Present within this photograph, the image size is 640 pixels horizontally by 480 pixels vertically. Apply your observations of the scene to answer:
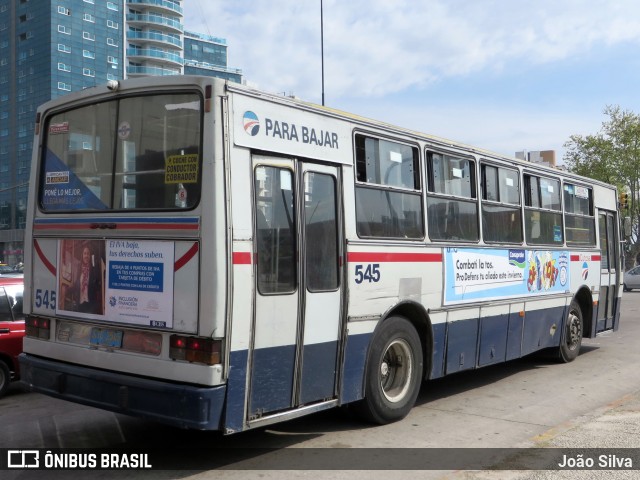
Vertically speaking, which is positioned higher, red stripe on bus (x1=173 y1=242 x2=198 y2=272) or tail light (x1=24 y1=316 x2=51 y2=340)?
red stripe on bus (x1=173 y1=242 x2=198 y2=272)

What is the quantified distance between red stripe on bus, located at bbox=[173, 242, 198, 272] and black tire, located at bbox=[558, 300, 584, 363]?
7.61 metres

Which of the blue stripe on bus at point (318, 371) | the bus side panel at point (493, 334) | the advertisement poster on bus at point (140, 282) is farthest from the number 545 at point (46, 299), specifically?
the bus side panel at point (493, 334)

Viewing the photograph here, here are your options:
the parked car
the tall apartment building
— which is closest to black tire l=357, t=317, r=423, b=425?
the parked car

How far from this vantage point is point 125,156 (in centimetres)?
577

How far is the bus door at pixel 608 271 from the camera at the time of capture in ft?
40.1

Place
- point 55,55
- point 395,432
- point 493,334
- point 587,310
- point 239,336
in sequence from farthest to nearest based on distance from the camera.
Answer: point 55,55
point 587,310
point 493,334
point 395,432
point 239,336

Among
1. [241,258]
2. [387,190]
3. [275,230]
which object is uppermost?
[387,190]

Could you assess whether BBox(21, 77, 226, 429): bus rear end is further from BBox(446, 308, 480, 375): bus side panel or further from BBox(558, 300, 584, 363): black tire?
BBox(558, 300, 584, 363): black tire

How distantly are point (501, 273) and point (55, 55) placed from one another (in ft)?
294

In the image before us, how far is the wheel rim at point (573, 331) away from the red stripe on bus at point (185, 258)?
789 cm

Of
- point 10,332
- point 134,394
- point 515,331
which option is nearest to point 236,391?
point 134,394

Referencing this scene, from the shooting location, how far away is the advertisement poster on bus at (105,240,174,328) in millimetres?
5359

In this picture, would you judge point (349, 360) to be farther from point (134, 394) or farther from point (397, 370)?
point (134, 394)

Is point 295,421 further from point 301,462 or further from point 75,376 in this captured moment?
point 75,376
